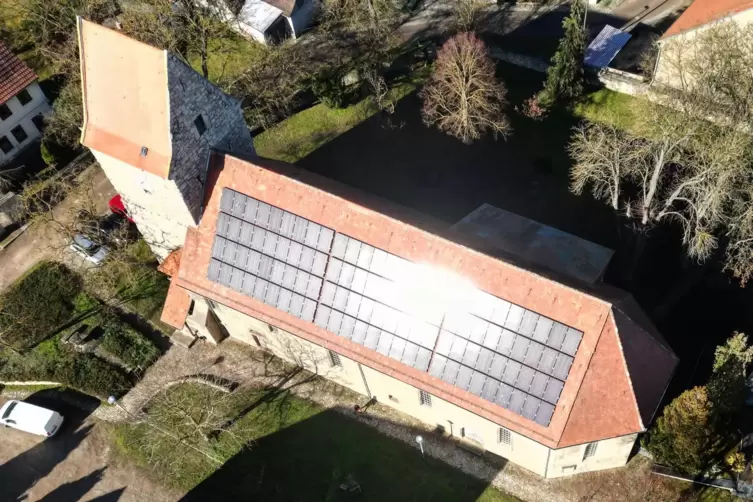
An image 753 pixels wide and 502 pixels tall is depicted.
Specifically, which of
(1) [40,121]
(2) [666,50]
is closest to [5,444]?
(1) [40,121]

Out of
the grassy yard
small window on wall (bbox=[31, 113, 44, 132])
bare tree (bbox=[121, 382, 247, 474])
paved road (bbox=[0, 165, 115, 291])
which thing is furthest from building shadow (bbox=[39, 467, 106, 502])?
small window on wall (bbox=[31, 113, 44, 132])

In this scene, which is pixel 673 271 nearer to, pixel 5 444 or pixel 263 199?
pixel 263 199

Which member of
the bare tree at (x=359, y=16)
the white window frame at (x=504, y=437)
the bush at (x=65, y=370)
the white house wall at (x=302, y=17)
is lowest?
the bush at (x=65, y=370)

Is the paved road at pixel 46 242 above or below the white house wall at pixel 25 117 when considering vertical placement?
below

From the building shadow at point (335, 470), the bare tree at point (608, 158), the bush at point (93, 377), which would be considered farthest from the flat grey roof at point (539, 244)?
the bush at point (93, 377)

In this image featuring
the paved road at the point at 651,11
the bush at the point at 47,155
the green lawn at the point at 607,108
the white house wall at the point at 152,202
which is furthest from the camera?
the paved road at the point at 651,11

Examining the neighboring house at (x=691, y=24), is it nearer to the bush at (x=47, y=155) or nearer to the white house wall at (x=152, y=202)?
the white house wall at (x=152, y=202)
